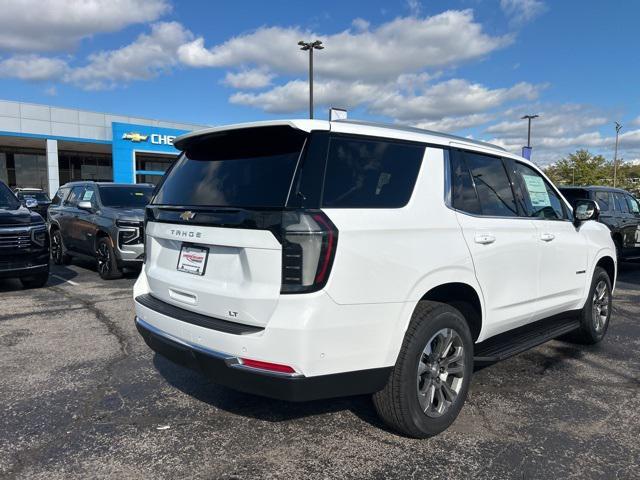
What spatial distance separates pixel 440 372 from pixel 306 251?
1.34m

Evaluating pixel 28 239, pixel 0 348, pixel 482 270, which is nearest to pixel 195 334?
pixel 482 270

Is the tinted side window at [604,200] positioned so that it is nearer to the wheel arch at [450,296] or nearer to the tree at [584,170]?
the wheel arch at [450,296]

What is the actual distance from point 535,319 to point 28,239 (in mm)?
7226

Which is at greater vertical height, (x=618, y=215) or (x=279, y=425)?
(x=618, y=215)

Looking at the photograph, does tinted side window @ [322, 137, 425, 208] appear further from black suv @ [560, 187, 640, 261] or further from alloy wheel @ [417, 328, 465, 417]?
black suv @ [560, 187, 640, 261]

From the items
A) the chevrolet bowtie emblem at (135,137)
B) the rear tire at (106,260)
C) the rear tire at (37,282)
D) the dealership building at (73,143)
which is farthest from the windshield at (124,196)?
the chevrolet bowtie emblem at (135,137)

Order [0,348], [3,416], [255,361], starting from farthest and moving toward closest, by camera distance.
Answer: [0,348], [3,416], [255,361]

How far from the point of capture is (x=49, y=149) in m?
30.4

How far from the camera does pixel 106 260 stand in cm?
929

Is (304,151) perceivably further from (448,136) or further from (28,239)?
(28,239)

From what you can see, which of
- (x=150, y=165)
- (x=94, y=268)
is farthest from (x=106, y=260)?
(x=150, y=165)

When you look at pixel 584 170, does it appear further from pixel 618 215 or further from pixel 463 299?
pixel 463 299

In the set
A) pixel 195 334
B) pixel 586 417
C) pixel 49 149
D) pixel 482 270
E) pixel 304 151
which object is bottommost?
pixel 586 417

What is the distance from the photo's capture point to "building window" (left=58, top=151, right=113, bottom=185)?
39938 mm
